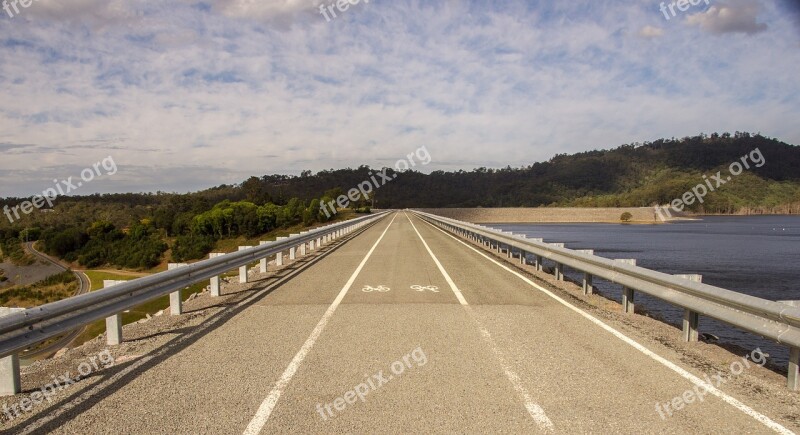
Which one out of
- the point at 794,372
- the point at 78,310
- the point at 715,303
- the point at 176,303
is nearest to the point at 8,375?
the point at 78,310

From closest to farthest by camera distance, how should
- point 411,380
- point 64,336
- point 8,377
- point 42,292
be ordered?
point 8,377
point 411,380
point 64,336
point 42,292

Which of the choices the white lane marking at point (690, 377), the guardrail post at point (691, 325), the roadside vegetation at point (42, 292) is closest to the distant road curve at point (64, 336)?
the roadside vegetation at point (42, 292)

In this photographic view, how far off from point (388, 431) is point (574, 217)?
134188mm

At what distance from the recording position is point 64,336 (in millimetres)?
24578

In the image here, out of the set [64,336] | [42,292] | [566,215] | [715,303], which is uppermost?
[715,303]

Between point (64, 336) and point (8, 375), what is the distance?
75.2 feet

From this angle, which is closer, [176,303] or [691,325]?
[691,325]

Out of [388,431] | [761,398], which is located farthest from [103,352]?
[761,398]

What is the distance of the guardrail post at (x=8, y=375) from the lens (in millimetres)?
4949

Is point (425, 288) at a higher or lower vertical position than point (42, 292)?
higher

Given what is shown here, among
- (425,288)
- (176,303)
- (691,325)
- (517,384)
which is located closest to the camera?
(517,384)

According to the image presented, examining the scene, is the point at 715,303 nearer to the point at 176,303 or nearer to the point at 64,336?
the point at 176,303

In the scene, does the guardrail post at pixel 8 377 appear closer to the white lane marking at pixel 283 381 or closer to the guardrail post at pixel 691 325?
the white lane marking at pixel 283 381

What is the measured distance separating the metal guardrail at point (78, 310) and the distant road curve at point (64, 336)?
1124cm
